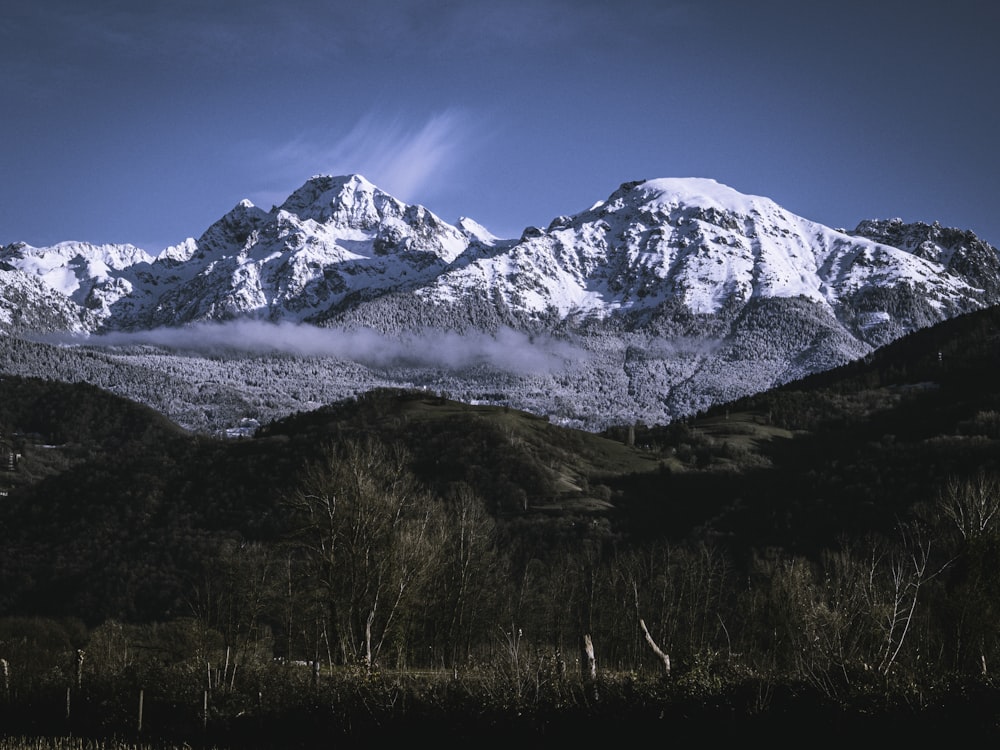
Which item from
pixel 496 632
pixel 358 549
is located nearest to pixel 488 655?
pixel 496 632

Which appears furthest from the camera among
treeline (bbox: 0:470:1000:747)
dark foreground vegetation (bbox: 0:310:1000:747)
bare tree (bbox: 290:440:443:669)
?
bare tree (bbox: 290:440:443:669)

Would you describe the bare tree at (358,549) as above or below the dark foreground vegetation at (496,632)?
above

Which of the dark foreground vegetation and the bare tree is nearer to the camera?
the dark foreground vegetation

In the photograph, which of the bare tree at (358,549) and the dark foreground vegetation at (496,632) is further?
the bare tree at (358,549)

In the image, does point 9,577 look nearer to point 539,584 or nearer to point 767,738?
point 539,584

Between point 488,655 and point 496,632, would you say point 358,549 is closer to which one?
point 488,655

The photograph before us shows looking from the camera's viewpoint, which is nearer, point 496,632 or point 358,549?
point 358,549

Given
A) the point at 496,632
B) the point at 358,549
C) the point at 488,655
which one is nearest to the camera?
the point at 358,549

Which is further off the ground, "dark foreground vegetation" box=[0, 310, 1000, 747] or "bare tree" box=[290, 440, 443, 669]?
"bare tree" box=[290, 440, 443, 669]

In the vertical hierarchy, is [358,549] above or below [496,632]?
above

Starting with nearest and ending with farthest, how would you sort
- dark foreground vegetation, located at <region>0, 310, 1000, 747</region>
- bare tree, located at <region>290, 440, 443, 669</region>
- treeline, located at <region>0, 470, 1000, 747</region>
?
treeline, located at <region>0, 470, 1000, 747</region>, dark foreground vegetation, located at <region>0, 310, 1000, 747</region>, bare tree, located at <region>290, 440, 443, 669</region>

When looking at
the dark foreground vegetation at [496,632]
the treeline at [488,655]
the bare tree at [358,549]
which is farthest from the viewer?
the bare tree at [358,549]

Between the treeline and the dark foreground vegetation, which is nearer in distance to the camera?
the treeline

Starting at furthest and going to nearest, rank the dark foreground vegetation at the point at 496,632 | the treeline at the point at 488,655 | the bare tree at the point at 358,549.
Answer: the bare tree at the point at 358,549 < the dark foreground vegetation at the point at 496,632 < the treeline at the point at 488,655
